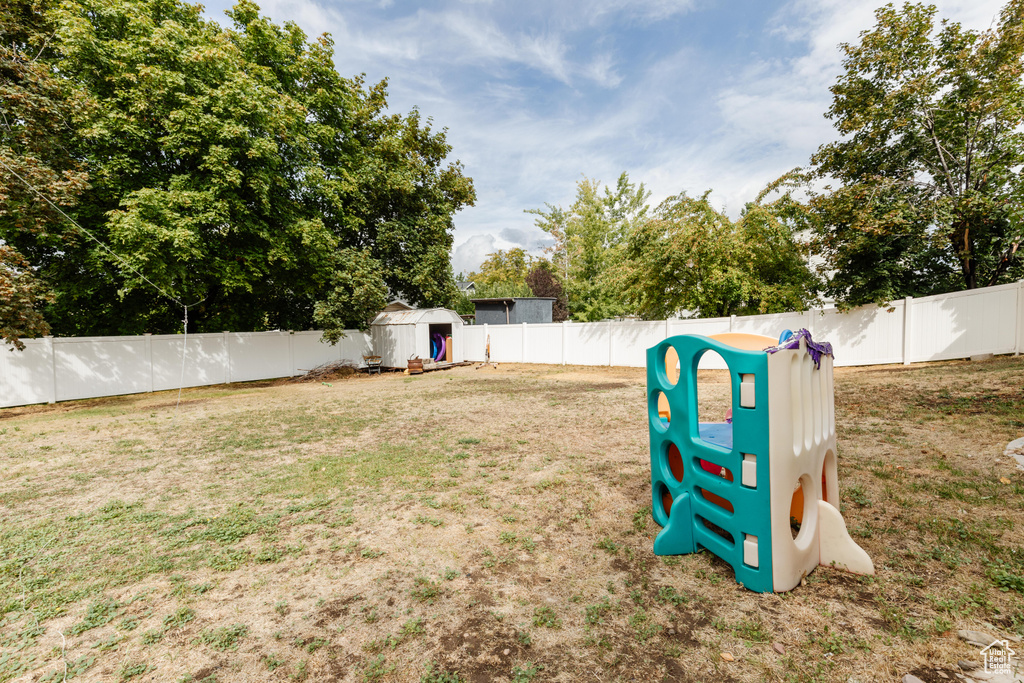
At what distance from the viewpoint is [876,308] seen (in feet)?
38.8

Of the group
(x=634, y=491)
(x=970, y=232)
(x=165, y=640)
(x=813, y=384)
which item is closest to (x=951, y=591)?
(x=813, y=384)

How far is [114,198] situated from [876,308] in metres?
22.9

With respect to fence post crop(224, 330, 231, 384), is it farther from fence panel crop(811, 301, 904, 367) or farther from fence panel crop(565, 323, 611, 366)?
fence panel crop(811, 301, 904, 367)

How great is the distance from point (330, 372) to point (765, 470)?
57.1 ft

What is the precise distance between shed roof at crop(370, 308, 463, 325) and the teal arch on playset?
15.7 meters

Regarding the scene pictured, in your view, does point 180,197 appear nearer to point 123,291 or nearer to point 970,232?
point 123,291

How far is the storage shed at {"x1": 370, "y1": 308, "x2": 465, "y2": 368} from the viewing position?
711 inches

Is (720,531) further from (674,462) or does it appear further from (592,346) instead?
(592,346)

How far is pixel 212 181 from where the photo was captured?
12.6m

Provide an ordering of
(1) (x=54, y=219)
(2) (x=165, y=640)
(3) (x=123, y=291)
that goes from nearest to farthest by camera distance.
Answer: (2) (x=165, y=640) → (1) (x=54, y=219) → (3) (x=123, y=291)

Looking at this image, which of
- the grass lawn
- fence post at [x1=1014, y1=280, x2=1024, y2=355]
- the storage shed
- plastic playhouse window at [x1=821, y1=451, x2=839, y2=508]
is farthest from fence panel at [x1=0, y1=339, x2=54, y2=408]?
fence post at [x1=1014, y1=280, x2=1024, y2=355]

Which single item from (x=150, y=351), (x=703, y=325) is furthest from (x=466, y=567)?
(x=150, y=351)

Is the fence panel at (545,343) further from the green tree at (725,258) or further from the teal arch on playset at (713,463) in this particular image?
the teal arch on playset at (713,463)

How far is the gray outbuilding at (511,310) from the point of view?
28.3 m
